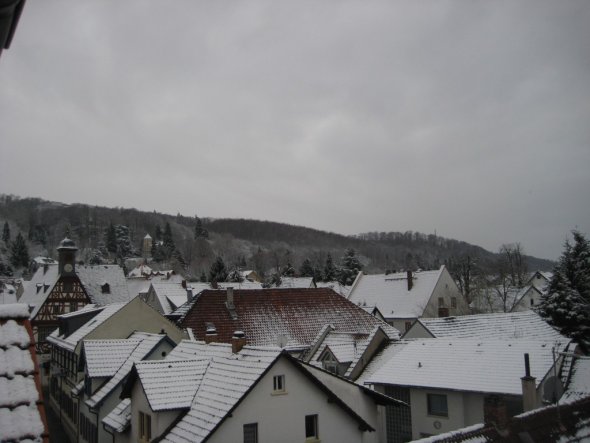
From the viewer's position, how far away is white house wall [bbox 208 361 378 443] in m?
18.1

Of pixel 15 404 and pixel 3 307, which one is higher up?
pixel 3 307

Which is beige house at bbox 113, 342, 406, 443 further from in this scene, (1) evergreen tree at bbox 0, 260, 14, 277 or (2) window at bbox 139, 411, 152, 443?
(1) evergreen tree at bbox 0, 260, 14, 277

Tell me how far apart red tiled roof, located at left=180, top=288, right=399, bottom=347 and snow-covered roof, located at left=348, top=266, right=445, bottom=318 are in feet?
52.7

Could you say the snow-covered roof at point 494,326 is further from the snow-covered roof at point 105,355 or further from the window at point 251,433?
the window at point 251,433

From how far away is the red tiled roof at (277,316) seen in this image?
122 feet

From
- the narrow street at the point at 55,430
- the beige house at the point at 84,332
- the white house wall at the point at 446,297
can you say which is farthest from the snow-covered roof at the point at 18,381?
the white house wall at the point at 446,297

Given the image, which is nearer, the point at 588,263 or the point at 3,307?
the point at 3,307

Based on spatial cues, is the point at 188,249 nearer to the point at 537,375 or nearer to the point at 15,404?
the point at 537,375

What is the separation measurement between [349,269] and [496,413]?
78.4 metres

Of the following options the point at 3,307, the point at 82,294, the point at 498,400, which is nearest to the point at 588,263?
the point at 498,400

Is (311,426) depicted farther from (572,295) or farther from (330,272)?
(330,272)

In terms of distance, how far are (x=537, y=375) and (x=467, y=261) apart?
143 feet

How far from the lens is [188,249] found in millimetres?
199500

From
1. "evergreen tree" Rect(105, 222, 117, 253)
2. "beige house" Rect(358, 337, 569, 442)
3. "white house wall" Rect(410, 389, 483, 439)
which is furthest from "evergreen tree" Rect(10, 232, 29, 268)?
"white house wall" Rect(410, 389, 483, 439)
